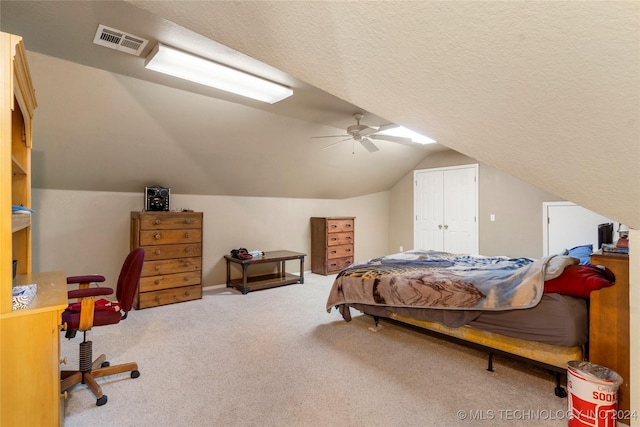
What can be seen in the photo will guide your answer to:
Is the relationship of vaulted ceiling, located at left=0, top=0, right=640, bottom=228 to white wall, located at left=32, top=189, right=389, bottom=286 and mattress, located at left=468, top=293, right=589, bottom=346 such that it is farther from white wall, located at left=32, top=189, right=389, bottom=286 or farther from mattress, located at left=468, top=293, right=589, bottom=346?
white wall, located at left=32, top=189, right=389, bottom=286

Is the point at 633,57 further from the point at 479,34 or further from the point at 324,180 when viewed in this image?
the point at 324,180

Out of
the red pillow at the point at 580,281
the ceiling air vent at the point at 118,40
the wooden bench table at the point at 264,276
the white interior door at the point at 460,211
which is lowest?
the wooden bench table at the point at 264,276

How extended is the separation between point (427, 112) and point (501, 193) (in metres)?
4.99

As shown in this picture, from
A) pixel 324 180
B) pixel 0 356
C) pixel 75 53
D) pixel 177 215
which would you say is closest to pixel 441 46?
pixel 0 356

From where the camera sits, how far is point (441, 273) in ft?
9.24

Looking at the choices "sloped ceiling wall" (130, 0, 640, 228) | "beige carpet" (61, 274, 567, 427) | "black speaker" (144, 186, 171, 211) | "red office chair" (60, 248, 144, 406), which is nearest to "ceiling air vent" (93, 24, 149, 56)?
"sloped ceiling wall" (130, 0, 640, 228)

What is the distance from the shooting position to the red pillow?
74.0 inches

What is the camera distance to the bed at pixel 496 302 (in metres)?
1.99

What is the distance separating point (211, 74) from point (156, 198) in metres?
1.96

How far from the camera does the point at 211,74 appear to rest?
8.78 feet

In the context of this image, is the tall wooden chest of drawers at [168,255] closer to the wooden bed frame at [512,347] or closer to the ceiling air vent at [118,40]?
the ceiling air vent at [118,40]

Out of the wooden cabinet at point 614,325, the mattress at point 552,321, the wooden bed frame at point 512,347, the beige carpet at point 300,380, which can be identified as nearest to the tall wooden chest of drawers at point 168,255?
the beige carpet at point 300,380

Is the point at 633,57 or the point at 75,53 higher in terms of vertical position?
the point at 75,53

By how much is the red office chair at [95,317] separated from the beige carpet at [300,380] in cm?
9
